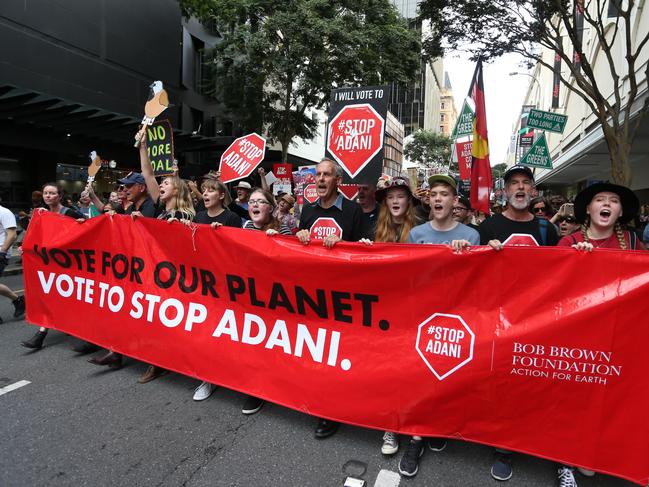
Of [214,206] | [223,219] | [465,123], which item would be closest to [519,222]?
[223,219]

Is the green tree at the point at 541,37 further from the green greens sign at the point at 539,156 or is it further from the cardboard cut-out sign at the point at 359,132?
the cardboard cut-out sign at the point at 359,132

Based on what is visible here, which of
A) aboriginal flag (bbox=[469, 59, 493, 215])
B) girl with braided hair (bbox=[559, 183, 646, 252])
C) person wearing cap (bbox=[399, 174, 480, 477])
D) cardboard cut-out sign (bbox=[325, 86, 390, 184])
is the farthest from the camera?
cardboard cut-out sign (bbox=[325, 86, 390, 184])

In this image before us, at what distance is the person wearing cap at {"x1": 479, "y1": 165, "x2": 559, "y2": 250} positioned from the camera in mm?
3295

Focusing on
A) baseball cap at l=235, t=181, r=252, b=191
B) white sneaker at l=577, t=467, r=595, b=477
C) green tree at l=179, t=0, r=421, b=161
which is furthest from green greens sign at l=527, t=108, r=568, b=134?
white sneaker at l=577, t=467, r=595, b=477

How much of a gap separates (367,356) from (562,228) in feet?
13.6

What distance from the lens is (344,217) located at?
3930mm

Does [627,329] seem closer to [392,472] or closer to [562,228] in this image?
[392,472]

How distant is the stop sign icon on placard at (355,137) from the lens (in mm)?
4867

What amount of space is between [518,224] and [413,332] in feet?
3.91

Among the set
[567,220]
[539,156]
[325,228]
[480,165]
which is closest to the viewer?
[325,228]

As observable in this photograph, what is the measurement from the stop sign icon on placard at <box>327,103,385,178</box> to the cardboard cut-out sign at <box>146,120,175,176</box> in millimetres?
1924

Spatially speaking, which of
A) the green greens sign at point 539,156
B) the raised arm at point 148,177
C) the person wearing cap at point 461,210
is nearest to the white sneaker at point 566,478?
the person wearing cap at point 461,210

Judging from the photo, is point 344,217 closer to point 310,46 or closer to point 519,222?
point 519,222

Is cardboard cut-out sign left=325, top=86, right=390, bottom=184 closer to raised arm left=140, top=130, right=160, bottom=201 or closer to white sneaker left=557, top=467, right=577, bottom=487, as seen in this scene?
raised arm left=140, top=130, right=160, bottom=201
